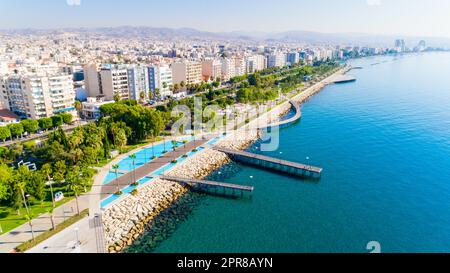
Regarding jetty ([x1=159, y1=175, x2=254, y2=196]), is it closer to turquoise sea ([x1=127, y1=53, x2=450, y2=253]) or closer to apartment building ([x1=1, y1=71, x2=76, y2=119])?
turquoise sea ([x1=127, y1=53, x2=450, y2=253])

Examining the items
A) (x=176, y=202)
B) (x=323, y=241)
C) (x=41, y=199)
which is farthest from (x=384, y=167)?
(x=41, y=199)

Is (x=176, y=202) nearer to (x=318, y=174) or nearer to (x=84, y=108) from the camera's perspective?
(x=318, y=174)

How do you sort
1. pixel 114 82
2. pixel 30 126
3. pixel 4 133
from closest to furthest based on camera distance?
pixel 4 133, pixel 30 126, pixel 114 82

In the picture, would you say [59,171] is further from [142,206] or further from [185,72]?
[185,72]

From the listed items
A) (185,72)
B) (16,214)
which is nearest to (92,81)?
(185,72)
